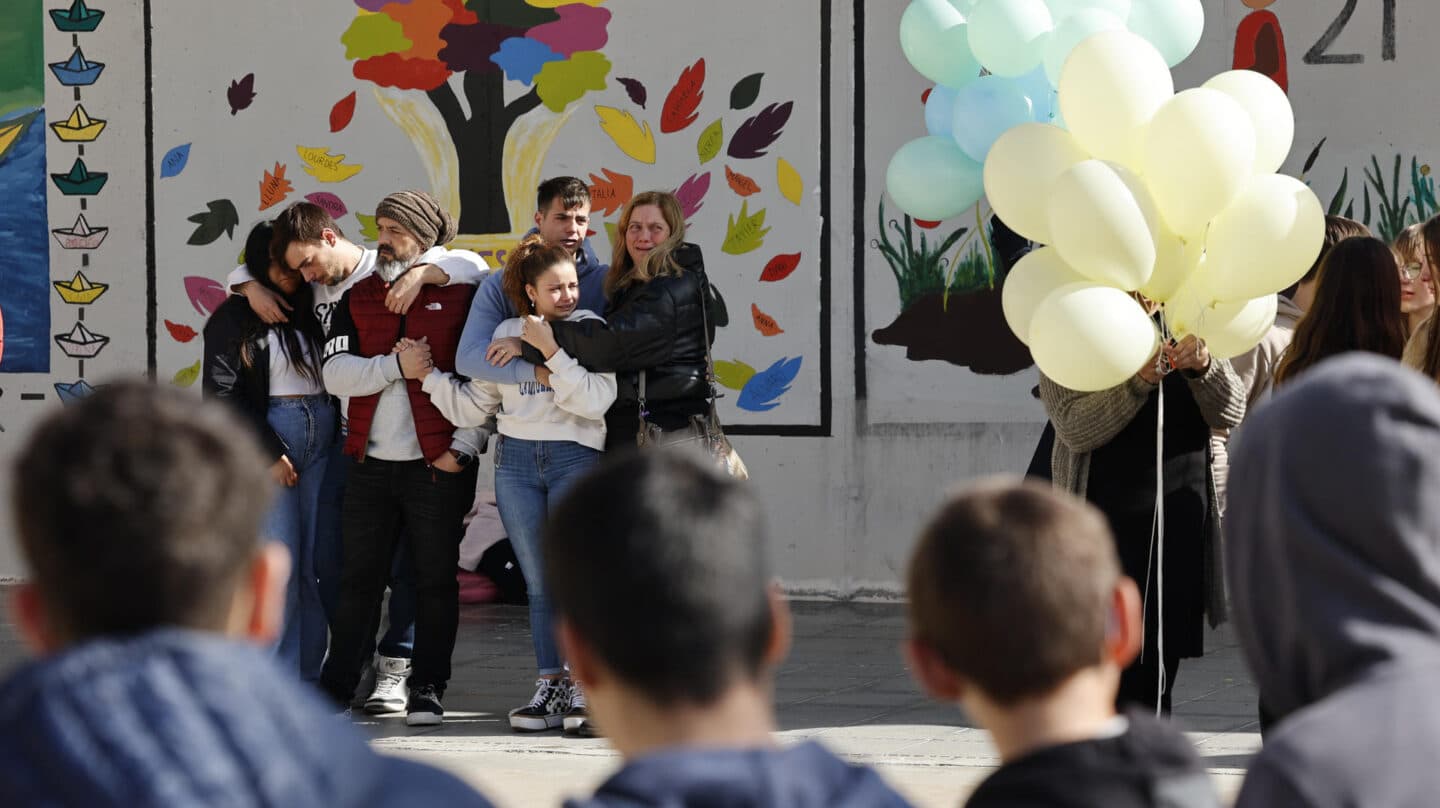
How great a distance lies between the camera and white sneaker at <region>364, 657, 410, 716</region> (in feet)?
21.2

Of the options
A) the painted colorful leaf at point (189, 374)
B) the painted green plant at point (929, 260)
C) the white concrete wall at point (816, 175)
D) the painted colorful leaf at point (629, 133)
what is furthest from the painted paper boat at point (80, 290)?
the painted green plant at point (929, 260)

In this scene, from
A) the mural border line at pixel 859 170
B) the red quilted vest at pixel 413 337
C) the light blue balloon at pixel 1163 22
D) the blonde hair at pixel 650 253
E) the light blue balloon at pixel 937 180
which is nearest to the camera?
the light blue balloon at pixel 1163 22

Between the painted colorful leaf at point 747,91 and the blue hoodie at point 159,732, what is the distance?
754cm

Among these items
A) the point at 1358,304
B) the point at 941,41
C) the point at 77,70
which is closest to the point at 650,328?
the point at 941,41

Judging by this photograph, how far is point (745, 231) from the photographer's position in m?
8.84

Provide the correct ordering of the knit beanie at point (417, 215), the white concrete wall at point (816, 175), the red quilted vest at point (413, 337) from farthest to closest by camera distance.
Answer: the white concrete wall at point (816, 175), the knit beanie at point (417, 215), the red quilted vest at point (413, 337)

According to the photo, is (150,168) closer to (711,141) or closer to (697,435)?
(711,141)

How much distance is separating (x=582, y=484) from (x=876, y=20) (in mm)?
7082

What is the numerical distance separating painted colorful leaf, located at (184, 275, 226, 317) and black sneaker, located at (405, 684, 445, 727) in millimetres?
3924

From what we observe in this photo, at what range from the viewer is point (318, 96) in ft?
31.1

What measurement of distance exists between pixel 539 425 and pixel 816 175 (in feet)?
10.00

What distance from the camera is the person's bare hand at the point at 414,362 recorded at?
20.4 ft

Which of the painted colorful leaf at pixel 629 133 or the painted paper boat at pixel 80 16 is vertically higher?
the painted paper boat at pixel 80 16

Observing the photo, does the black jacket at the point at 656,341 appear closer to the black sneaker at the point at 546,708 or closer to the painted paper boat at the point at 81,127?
the black sneaker at the point at 546,708
